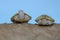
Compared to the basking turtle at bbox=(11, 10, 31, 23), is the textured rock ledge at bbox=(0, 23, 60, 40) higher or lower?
lower

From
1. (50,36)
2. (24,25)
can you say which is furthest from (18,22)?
(50,36)

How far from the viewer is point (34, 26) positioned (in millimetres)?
928

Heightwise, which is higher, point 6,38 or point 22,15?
point 22,15

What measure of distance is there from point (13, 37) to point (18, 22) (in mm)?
97

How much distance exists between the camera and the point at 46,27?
920 millimetres

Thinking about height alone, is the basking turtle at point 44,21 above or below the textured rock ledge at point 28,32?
above

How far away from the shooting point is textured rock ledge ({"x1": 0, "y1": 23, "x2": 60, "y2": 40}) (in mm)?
863

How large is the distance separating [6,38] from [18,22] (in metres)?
0.11

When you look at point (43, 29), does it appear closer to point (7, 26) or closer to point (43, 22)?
point (43, 22)

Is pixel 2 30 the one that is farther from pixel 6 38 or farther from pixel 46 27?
pixel 46 27

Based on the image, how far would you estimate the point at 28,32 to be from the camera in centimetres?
89

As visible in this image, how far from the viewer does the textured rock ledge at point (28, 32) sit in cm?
86

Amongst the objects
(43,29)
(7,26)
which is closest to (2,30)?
(7,26)

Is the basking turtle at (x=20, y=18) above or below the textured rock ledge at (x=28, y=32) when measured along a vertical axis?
above
